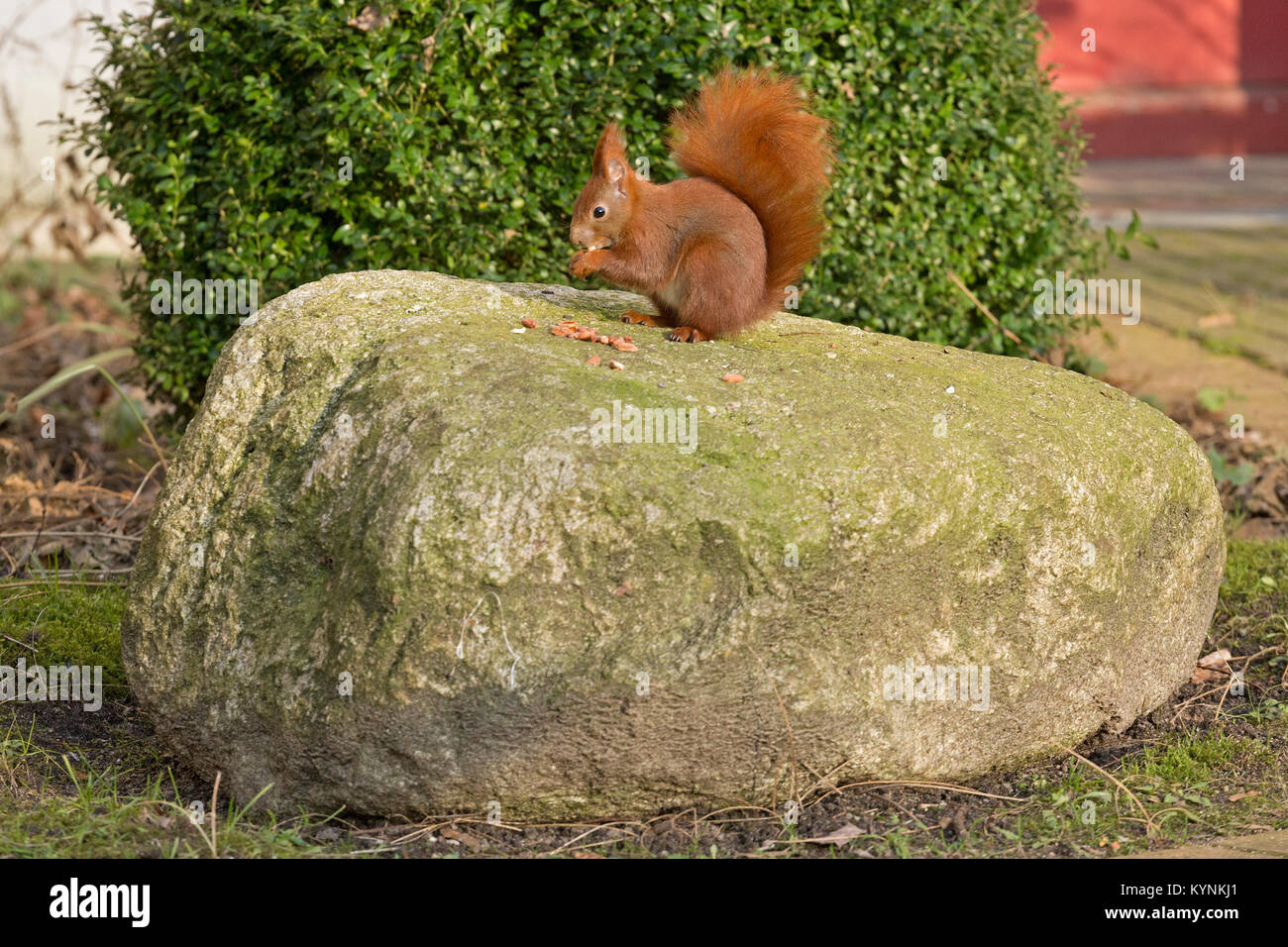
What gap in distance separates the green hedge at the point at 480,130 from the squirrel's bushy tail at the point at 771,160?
1.03 metres

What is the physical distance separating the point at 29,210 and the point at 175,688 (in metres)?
6.74

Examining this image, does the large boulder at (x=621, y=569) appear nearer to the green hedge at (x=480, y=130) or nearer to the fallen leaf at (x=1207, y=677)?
the fallen leaf at (x=1207, y=677)

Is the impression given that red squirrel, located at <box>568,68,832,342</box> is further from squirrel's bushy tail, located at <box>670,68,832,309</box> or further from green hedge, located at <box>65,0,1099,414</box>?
green hedge, located at <box>65,0,1099,414</box>

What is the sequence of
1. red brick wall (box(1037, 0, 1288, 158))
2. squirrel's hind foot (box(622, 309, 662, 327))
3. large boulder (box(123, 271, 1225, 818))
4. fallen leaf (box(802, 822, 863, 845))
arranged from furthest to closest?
red brick wall (box(1037, 0, 1288, 158)) → squirrel's hind foot (box(622, 309, 662, 327)) → fallen leaf (box(802, 822, 863, 845)) → large boulder (box(123, 271, 1225, 818))

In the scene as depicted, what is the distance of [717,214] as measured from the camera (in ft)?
11.8

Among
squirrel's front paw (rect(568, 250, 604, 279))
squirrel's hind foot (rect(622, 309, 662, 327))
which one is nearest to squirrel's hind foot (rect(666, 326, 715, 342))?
squirrel's hind foot (rect(622, 309, 662, 327))

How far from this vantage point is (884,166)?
200 inches

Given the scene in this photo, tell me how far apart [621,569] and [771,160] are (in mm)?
1446

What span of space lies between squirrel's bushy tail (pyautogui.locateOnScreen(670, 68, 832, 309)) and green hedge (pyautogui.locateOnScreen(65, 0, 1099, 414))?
1.03 meters

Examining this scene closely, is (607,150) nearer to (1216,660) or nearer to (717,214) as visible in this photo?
(717,214)

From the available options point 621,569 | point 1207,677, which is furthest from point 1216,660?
point 621,569

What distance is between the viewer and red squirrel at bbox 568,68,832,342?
3.48 metres

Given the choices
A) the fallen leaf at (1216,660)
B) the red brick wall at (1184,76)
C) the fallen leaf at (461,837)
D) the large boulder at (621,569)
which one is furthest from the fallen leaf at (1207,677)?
the red brick wall at (1184,76)

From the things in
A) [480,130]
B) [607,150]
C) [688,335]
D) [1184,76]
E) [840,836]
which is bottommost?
[840,836]
